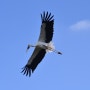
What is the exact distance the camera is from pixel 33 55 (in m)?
47.9

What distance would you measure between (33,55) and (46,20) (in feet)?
6.82

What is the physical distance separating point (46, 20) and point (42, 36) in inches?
33.9

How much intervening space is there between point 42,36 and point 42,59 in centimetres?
110

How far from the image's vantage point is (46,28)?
153ft

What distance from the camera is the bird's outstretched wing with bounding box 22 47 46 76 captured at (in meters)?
47.5

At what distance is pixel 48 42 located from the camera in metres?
46.8

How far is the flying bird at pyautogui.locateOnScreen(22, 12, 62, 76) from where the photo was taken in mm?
46594

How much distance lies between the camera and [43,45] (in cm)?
4700

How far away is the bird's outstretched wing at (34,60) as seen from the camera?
47.5 m

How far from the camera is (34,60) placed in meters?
47.9

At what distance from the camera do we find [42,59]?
4747 cm

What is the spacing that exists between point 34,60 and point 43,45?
1228mm

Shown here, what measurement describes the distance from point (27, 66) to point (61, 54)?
7.32ft

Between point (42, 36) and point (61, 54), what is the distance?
1.26 metres
